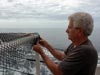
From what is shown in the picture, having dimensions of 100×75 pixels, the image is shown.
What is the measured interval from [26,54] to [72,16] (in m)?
0.58

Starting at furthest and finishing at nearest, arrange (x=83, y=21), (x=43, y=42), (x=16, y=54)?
1. (x=43, y=42)
2. (x=16, y=54)
3. (x=83, y=21)

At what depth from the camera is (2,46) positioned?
2.10 meters

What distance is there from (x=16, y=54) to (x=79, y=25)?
1.62 feet

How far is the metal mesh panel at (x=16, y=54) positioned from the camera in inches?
86.9

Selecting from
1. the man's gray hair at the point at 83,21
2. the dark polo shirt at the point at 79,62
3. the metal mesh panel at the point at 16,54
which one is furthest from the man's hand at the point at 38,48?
the man's gray hair at the point at 83,21

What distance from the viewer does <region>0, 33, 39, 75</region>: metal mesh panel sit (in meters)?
2.21

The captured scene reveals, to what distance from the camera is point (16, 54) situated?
2.52 m

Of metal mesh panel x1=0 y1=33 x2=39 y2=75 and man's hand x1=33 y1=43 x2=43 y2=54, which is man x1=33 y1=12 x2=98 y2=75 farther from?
metal mesh panel x1=0 y1=33 x2=39 y2=75

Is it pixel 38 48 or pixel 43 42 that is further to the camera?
pixel 43 42

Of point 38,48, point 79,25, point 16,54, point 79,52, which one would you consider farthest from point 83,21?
point 16,54

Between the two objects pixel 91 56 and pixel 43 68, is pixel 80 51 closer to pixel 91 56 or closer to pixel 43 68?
pixel 91 56

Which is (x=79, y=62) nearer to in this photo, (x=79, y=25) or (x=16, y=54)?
(x=79, y=25)

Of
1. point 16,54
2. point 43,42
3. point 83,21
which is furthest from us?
point 43,42

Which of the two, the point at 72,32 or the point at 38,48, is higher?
the point at 72,32
